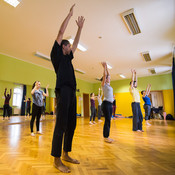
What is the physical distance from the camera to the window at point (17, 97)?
9681 mm

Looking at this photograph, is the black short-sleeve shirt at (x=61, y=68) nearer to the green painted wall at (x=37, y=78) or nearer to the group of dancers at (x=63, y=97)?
the group of dancers at (x=63, y=97)

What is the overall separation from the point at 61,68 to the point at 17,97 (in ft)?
34.2

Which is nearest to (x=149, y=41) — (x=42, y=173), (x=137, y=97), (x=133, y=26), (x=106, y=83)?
(x=133, y=26)

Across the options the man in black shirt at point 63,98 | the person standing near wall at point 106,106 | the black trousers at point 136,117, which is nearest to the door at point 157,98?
the black trousers at point 136,117

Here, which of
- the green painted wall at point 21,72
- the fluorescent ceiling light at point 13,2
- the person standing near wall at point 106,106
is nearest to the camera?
the person standing near wall at point 106,106

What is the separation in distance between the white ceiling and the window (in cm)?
403

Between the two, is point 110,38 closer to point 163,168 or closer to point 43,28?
point 43,28

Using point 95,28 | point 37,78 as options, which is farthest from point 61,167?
point 37,78

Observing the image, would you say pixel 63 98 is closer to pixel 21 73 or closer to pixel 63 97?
pixel 63 97

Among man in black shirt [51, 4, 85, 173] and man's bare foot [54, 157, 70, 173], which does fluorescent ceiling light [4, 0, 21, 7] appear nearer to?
man in black shirt [51, 4, 85, 173]

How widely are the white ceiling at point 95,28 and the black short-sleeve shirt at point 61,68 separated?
241cm

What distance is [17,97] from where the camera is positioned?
33.5 feet

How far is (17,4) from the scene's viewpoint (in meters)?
3.12

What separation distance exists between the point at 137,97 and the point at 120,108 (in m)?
7.75
